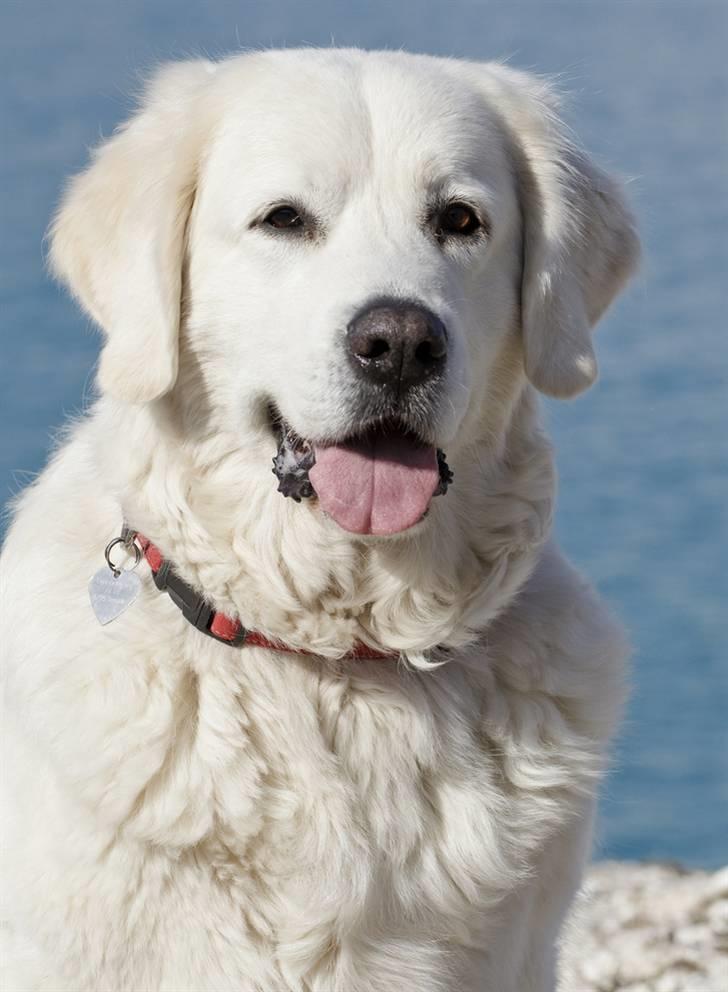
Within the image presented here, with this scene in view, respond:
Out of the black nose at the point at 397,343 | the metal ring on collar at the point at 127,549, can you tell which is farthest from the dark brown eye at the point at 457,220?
the metal ring on collar at the point at 127,549

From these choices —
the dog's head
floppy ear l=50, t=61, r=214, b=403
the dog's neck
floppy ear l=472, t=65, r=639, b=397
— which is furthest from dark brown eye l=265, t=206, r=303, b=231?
floppy ear l=472, t=65, r=639, b=397

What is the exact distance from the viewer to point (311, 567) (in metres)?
3.19

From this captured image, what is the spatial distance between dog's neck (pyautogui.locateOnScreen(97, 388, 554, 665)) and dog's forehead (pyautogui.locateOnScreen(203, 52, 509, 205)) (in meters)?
0.54

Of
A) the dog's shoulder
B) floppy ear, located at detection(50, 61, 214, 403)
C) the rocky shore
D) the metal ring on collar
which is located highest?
floppy ear, located at detection(50, 61, 214, 403)

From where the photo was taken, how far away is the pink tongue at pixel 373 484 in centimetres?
299

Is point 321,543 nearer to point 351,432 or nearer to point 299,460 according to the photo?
point 299,460

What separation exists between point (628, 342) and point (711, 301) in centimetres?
97

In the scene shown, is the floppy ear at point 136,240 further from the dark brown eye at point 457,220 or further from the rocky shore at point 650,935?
the rocky shore at point 650,935

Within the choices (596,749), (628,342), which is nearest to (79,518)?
(596,749)

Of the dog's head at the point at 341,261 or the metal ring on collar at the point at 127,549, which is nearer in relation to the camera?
the dog's head at the point at 341,261

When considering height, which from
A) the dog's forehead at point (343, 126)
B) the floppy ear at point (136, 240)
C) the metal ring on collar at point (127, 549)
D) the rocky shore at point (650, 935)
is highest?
the dog's forehead at point (343, 126)

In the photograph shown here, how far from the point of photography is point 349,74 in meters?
3.12

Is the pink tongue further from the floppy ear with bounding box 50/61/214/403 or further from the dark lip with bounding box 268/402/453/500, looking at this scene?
the floppy ear with bounding box 50/61/214/403

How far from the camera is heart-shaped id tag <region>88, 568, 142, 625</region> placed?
3.09 metres
